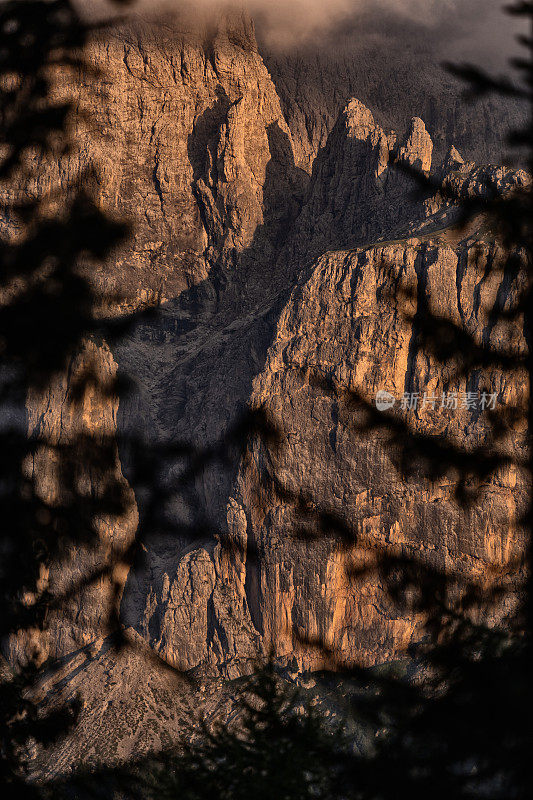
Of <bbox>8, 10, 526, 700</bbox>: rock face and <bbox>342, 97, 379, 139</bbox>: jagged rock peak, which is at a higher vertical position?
→ <bbox>342, 97, 379, 139</bbox>: jagged rock peak

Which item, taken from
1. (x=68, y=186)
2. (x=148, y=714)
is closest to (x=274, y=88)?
(x=148, y=714)

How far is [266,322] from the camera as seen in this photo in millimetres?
102375

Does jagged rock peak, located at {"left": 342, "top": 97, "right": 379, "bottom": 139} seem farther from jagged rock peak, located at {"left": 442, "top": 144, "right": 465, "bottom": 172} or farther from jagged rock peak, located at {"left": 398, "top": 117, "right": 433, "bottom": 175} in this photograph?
jagged rock peak, located at {"left": 442, "top": 144, "right": 465, "bottom": 172}

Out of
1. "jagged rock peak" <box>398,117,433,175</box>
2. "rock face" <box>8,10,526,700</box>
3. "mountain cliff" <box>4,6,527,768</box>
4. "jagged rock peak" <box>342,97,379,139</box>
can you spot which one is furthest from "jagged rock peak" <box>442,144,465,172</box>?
"jagged rock peak" <box>342,97,379,139</box>

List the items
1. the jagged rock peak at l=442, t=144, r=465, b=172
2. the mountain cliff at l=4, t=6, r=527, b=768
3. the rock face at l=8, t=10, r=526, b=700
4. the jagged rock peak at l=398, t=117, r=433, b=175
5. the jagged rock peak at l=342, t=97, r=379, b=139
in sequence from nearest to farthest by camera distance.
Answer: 1. the mountain cliff at l=4, t=6, r=527, b=768
2. the rock face at l=8, t=10, r=526, b=700
3. the jagged rock peak at l=442, t=144, r=465, b=172
4. the jagged rock peak at l=398, t=117, r=433, b=175
5. the jagged rock peak at l=342, t=97, r=379, b=139

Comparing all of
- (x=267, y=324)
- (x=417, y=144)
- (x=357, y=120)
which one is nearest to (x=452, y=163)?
(x=417, y=144)

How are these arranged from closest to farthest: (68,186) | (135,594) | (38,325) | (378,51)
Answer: (38,325)
(68,186)
(135,594)
(378,51)

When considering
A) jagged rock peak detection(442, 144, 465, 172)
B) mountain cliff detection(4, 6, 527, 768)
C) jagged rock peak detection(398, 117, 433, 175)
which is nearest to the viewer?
mountain cliff detection(4, 6, 527, 768)

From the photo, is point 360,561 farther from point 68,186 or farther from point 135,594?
point 135,594

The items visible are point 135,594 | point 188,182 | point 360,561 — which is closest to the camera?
point 360,561

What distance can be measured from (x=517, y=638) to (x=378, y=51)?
428ft

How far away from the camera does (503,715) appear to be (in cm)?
626

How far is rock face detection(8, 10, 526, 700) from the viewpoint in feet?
276

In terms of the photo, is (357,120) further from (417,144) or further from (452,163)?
(452,163)
